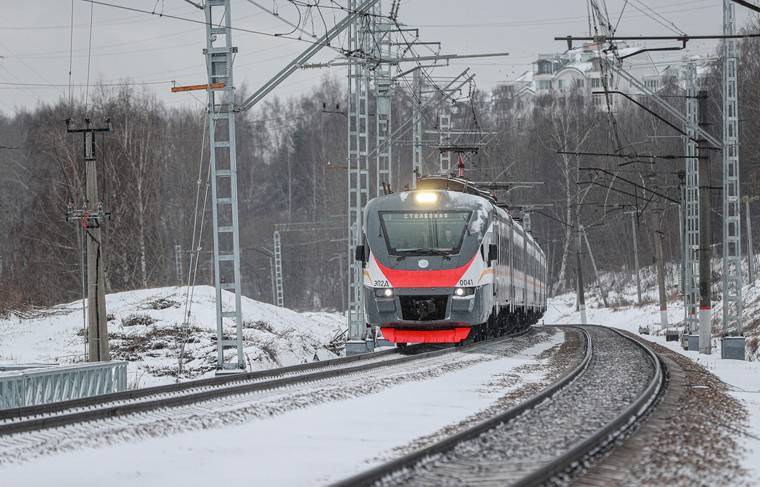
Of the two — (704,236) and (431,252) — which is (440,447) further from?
(704,236)

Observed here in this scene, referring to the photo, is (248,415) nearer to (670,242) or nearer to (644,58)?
(670,242)

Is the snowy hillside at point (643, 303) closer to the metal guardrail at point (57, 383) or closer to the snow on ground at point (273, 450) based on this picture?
the metal guardrail at point (57, 383)

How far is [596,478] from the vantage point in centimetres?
747

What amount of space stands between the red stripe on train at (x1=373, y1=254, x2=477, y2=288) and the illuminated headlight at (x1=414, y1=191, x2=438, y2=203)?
1.44 metres

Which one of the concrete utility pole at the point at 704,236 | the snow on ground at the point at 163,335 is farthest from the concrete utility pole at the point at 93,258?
the concrete utility pole at the point at 704,236

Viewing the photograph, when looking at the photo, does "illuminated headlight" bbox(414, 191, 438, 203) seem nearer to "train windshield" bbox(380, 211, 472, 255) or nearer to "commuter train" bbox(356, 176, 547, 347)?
"commuter train" bbox(356, 176, 547, 347)

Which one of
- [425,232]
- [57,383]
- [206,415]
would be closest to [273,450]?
[206,415]

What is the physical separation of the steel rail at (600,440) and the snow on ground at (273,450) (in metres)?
1.35

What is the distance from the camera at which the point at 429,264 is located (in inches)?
829

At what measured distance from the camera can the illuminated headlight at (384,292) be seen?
21031 mm

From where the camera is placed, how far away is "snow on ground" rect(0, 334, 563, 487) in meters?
7.58

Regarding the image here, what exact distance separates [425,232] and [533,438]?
Answer: 478 inches

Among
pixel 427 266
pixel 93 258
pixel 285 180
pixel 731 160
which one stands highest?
pixel 285 180

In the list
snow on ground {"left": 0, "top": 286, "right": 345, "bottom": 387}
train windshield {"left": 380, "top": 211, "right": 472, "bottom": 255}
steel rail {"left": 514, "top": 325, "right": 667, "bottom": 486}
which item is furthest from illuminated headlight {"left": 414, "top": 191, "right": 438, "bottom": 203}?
steel rail {"left": 514, "top": 325, "right": 667, "bottom": 486}
